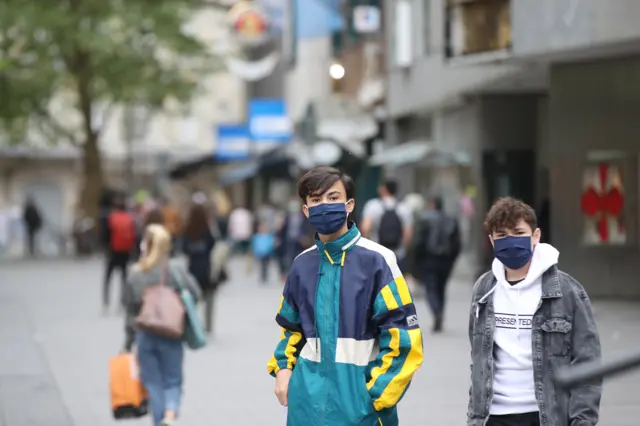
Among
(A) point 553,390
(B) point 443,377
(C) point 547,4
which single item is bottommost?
(B) point 443,377

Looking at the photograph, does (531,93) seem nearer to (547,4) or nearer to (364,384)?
(547,4)

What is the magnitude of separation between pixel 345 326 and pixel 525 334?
697 mm

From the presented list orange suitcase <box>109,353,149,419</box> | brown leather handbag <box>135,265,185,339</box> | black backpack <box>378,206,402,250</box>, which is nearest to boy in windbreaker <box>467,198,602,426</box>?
brown leather handbag <box>135,265,185,339</box>

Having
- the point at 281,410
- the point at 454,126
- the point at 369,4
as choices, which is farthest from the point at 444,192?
the point at 281,410

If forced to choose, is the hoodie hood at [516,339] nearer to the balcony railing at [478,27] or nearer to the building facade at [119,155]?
the balcony railing at [478,27]

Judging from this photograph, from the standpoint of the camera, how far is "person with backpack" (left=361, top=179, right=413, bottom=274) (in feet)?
65.5

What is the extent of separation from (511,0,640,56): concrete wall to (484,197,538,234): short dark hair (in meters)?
13.7

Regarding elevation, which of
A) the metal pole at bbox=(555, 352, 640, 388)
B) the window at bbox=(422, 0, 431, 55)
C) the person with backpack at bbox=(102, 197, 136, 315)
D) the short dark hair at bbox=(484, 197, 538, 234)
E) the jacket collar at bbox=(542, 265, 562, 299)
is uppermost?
the window at bbox=(422, 0, 431, 55)

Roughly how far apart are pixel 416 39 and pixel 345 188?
28523 millimetres

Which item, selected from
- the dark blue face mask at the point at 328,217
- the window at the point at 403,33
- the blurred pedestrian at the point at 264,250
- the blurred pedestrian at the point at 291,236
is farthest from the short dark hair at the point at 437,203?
the window at the point at 403,33

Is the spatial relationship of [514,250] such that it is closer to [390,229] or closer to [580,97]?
[390,229]

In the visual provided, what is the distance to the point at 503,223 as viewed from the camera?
584 centimetres

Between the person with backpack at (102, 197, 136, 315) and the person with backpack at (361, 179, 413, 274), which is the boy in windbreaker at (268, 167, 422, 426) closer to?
the person with backpack at (361, 179, 413, 274)

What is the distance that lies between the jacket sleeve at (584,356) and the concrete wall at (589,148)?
1713 centimetres
